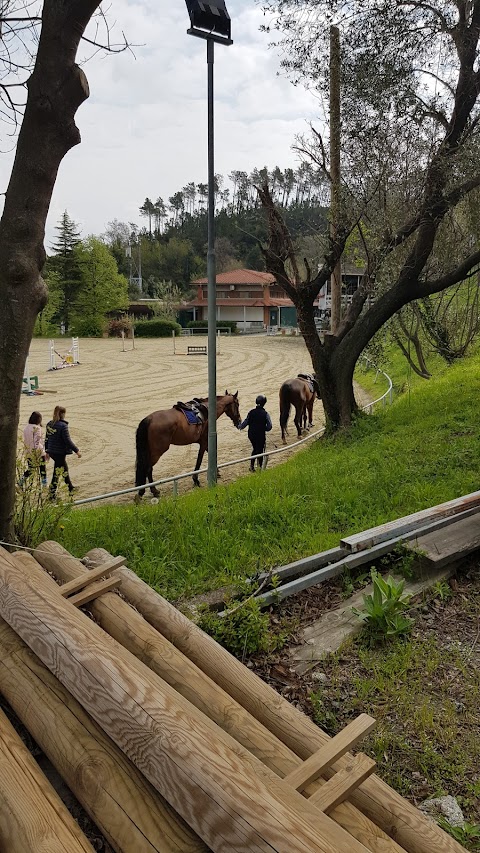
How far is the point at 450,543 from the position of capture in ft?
16.9

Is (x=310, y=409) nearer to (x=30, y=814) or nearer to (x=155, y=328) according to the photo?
(x=30, y=814)

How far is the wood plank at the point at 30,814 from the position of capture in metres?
2.03

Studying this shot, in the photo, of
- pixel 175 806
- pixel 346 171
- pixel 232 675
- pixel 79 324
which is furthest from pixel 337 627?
pixel 79 324

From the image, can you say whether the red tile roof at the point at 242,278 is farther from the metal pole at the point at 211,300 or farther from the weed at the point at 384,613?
the weed at the point at 384,613

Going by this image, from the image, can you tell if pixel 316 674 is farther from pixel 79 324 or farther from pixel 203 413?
pixel 79 324

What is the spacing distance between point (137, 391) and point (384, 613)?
2141cm

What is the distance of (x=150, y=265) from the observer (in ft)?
264

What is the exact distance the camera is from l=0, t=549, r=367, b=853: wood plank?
1.85m

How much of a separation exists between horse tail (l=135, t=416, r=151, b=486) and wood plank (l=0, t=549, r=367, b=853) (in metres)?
7.89

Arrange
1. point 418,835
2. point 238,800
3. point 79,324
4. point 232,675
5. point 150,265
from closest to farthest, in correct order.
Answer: point 238,800 < point 418,835 < point 232,675 < point 79,324 < point 150,265

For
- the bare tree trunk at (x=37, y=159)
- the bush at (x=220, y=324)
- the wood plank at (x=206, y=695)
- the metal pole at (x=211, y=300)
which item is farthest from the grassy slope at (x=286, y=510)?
the bush at (x=220, y=324)

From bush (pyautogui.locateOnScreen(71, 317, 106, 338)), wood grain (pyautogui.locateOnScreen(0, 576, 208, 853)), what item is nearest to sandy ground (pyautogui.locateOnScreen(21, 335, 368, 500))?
bush (pyautogui.locateOnScreen(71, 317, 106, 338))

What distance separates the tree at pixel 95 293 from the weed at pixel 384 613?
176 feet

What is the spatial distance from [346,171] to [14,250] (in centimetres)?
840
